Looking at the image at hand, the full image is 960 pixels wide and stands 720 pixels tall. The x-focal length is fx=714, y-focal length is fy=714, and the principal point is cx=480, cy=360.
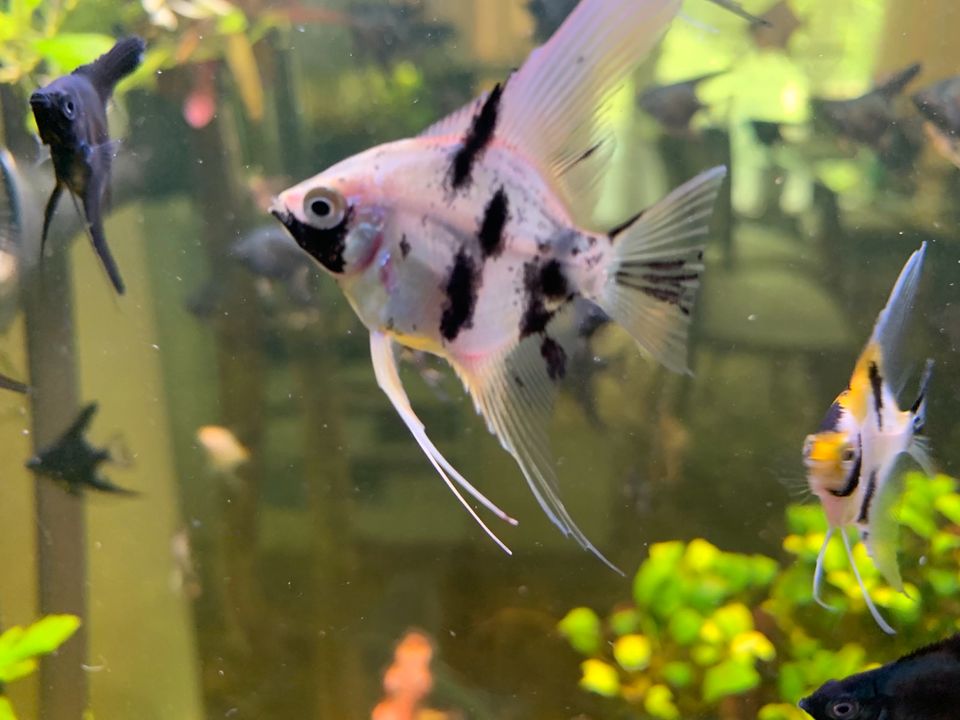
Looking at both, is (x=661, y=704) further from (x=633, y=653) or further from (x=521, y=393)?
(x=521, y=393)

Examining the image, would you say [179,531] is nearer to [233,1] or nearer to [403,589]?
[403,589]

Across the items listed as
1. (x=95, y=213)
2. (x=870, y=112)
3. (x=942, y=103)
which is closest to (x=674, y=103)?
(x=870, y=112)

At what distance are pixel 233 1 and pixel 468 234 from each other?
1.23 meters

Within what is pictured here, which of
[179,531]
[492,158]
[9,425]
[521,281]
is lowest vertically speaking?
[179,531]

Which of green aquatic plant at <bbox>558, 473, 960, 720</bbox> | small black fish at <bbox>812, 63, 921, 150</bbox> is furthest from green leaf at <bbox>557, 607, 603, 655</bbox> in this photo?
small black fish at <bbox>812, 63, 921, 150</bbox>

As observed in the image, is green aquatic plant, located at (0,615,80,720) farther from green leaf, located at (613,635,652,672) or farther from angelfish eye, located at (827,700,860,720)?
angelfish eye, located at (827,700,860,720)

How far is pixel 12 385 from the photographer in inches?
69.0

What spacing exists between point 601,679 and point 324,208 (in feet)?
4.08

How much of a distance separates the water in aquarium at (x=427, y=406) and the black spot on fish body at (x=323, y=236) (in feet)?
2.49

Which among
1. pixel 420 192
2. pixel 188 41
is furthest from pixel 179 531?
pixel 420 192

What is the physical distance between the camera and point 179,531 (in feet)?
6.39

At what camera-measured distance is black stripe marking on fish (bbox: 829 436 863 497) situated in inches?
35.6

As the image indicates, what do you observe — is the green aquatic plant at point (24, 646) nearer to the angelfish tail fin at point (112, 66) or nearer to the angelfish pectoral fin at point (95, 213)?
the angelfish pectoral fin at point (95, 213)

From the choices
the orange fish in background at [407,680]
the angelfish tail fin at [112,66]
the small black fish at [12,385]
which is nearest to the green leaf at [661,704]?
the orange fish in background at [407,680]
